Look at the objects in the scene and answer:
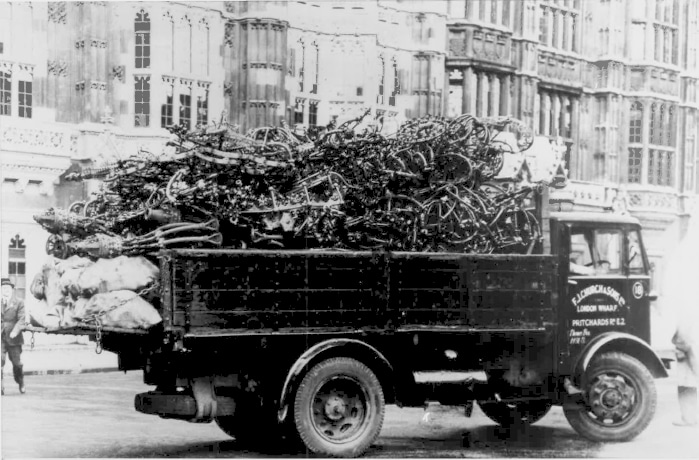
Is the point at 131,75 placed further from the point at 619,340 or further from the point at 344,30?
the point at 619,340

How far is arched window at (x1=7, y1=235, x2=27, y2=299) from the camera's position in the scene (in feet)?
47.9

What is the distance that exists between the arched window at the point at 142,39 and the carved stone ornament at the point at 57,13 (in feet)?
3.28

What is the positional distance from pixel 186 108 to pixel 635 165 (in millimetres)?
7164

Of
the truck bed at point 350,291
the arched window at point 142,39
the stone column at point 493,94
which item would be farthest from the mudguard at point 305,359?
the stone column at point 493,94

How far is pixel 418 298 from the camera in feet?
34.1

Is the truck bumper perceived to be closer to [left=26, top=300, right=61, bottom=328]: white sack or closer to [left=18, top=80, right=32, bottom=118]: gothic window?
[left=26, top=300, right=61, bottom=328]: white sack

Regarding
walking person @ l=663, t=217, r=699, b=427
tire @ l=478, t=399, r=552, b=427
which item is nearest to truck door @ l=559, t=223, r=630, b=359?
tire @ l=478, t=399, r=552, b=427

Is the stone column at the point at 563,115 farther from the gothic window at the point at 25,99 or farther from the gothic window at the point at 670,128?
the gothic window at the point at 25,99

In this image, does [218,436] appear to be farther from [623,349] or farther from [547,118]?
[547,118]

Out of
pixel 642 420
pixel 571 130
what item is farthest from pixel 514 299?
pixel 571 130

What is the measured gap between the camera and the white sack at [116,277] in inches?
386

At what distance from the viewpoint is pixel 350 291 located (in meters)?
10.2

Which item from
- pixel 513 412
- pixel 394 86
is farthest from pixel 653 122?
pixel 513 412

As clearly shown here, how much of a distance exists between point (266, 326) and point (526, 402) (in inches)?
110
